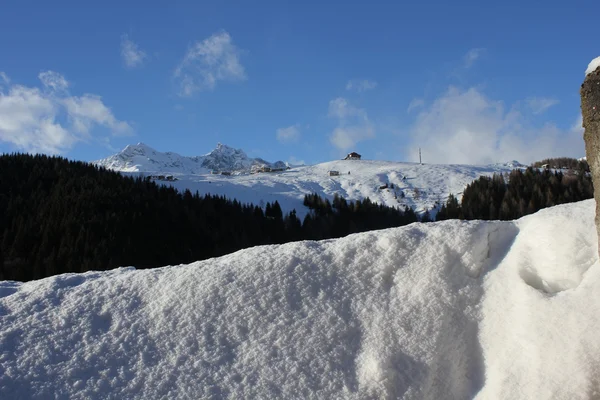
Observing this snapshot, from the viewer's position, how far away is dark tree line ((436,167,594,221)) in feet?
173

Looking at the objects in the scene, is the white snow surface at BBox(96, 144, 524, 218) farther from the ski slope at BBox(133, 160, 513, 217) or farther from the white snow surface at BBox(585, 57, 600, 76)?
the white snow surface at BBox(585, 57, 600, 76)

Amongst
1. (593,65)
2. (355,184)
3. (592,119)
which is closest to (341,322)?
(592,119)

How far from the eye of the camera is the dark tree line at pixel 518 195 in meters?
52.8

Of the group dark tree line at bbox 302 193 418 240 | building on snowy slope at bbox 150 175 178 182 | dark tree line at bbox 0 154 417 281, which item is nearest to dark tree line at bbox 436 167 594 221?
dark tree line at bbox 302 193 418 240

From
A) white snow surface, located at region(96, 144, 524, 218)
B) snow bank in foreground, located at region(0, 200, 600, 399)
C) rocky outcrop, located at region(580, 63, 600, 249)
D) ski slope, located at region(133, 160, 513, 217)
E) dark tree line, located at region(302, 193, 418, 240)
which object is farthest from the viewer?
ski slope, located at region(133, 160, 513, 217)

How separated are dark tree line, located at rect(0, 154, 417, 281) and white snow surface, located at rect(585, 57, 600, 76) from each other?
28726 mm

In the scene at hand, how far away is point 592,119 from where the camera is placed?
514 cm

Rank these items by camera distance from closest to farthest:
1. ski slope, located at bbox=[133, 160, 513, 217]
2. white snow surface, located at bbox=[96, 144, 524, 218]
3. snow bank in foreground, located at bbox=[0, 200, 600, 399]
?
snow bank in foreground, located at bbox=[0, 200, 600, 399], white snow surface, located at bbox=[96, 144, 524, 218], ski slope, located at bbox=[133, 160, 513, 217]

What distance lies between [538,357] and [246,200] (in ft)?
242

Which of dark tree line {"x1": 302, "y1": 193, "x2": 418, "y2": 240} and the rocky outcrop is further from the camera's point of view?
dark tree line {"x1": 302, "y1": 193, "x2": 418, "y2": 240}

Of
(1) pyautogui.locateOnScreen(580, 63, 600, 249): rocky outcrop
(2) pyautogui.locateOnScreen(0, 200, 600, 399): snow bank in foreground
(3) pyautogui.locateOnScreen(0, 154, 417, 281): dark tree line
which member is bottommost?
(2) pyautogui.locateOnScreen(0, 200, 600, 399): snow bank in foreground

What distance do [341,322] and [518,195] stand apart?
58.1 metres

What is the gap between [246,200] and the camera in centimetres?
7831

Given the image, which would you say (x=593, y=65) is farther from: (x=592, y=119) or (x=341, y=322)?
(x=341, y=322)
